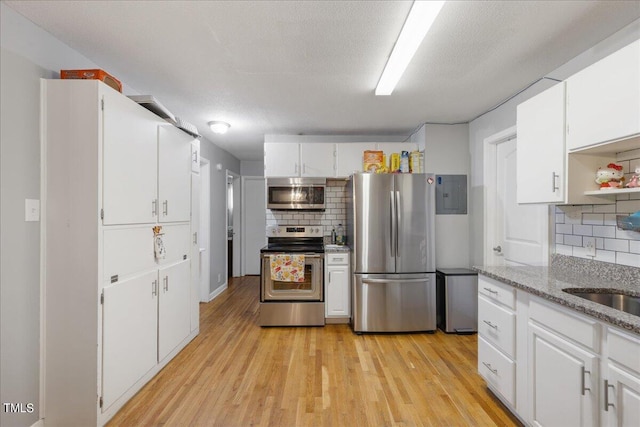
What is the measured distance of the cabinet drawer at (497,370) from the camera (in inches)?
76.4

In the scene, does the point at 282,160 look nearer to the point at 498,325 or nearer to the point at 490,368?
the point at 498,325

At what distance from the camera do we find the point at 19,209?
1.71 meters

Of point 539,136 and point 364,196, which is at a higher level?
point 539,136

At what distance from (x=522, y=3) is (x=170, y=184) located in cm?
279

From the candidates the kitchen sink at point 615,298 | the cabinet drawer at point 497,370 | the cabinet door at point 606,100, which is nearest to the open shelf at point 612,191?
the cabinet door at point 606,100

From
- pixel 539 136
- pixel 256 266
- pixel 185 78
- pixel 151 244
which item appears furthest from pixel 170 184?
pixel 256 266

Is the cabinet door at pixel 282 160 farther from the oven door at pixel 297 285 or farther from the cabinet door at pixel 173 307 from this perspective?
the cabinet door at pixel 173 307

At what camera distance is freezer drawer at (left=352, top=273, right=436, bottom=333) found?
135 inches

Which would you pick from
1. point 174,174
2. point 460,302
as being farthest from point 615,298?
point 174,174

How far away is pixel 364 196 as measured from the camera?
3.46m

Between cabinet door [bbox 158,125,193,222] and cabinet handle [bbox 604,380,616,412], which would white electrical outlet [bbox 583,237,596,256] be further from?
cabinet door [bbox 158,125,193,222]

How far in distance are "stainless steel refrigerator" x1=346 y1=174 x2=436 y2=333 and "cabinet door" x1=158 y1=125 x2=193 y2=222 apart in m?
1.78

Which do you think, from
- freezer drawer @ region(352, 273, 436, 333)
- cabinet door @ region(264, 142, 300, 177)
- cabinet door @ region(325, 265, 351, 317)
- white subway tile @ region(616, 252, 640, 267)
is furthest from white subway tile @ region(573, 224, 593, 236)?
cabinet door @ region(264, 142, 300, 177)

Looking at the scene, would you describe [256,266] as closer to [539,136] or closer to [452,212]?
[452,212]
